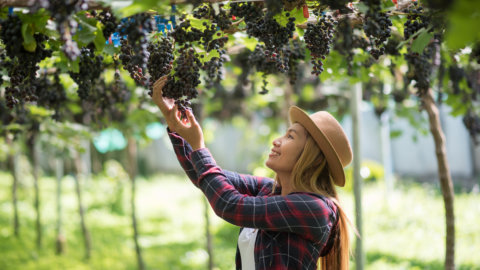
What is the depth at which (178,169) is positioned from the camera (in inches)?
821

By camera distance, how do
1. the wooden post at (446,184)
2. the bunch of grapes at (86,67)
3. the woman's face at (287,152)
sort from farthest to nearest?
the wooden post at (446,184)
the bunch of grapes at (86,67)
the woman's face at (287,152)

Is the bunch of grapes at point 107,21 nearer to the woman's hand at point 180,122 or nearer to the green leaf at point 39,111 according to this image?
the woman's hand at point 180,122

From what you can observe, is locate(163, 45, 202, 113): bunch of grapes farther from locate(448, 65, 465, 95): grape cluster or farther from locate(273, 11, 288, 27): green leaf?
locate(448, 65, 465, 95): grape cluster

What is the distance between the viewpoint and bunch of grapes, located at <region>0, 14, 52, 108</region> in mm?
1916

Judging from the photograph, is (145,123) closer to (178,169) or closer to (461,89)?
(461,89)

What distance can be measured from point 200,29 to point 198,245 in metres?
7.06

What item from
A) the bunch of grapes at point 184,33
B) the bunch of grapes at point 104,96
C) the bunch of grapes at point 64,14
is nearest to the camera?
the bunch of grapes at point 64,14

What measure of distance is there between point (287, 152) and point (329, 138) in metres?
0.23

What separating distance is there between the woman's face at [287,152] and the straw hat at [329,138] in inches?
2.4

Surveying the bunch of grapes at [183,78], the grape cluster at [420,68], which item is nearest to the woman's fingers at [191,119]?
the bunch of grapes at [183,78]

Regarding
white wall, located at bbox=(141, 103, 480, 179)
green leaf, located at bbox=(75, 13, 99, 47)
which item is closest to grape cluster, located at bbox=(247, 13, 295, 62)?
green leaf, located at bbox=(75, 13, 99, 47)

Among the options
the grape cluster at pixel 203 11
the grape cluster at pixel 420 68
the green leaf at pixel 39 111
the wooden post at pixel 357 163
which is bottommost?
the wooden post at pixel 357 163

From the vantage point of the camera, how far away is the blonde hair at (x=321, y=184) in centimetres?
232

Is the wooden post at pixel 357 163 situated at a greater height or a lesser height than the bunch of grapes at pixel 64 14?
lesser
